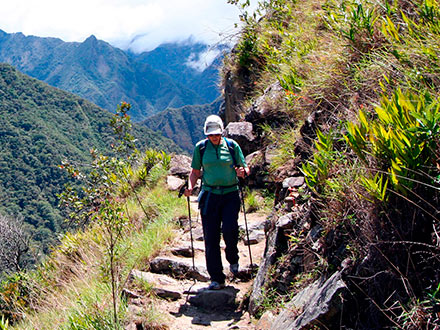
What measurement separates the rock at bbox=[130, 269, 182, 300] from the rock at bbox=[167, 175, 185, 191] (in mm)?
4482

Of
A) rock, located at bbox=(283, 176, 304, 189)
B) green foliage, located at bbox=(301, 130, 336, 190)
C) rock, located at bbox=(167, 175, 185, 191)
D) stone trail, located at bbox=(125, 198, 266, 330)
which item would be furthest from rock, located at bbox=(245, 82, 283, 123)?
green foliage, located at bbox=(301, 130, 336, 190)

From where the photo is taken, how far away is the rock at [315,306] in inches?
118

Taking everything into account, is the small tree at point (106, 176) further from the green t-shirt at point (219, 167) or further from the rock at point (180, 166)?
the rock at point (180, 166)

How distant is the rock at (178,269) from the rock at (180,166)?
5368 millimetres

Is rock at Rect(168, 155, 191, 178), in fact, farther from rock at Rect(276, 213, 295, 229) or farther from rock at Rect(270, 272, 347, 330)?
rock at Rect(270, 272, 347, 330)

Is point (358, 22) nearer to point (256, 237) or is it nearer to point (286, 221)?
point (286, 221)

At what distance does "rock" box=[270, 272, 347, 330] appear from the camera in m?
2.99

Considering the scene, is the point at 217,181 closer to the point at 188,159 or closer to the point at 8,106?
Result: the point at 188,159

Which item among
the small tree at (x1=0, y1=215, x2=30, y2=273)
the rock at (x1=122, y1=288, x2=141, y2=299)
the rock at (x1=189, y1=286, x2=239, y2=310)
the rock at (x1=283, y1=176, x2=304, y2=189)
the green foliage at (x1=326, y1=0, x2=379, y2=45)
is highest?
the green foliage at (x1=326, y1=0, x2=379, y2=45)

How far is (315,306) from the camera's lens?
3139 millimetres

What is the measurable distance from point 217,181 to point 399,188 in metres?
3.02

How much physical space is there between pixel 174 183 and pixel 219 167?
525 cm

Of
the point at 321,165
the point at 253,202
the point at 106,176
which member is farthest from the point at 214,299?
the point at 253,202

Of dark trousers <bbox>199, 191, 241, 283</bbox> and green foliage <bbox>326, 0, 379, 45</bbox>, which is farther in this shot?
dark trousers <bbox>199, 191, 241, 283</bbox>
